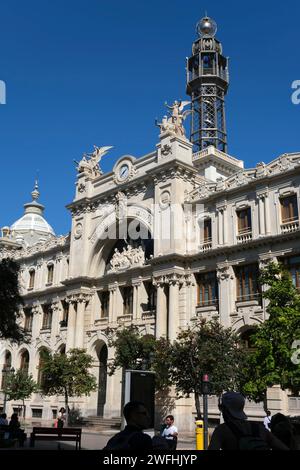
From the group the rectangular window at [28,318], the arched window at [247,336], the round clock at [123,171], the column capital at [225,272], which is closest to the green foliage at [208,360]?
the arched window at [247,336]

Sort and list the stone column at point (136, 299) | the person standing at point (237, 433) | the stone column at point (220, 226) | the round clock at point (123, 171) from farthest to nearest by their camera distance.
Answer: the round clock at point (123, 171)
the stone column at point (136, 299)
the stone column at point (220, 226)
the person standing at point (237, 433)

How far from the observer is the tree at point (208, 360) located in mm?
26875

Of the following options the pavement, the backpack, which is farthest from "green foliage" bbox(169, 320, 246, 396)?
the backpack

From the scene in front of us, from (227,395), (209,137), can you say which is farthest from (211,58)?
(227,395)

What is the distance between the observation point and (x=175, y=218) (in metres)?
37.0

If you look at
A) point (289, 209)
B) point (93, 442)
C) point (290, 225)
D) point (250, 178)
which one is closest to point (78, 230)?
point (250, 178)

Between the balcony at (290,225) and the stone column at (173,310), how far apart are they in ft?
26.9

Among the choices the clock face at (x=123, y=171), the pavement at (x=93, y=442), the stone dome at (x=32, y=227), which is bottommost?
the pavement at (x=93, y=442)

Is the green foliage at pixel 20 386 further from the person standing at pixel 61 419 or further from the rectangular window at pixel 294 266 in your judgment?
the rectangular window at pixel 294 266

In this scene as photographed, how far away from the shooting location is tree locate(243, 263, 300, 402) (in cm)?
2166

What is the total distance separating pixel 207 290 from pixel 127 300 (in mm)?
→ 8066

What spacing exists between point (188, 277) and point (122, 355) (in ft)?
22.7

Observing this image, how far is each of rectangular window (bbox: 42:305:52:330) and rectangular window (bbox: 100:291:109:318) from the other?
7867 millimetres
